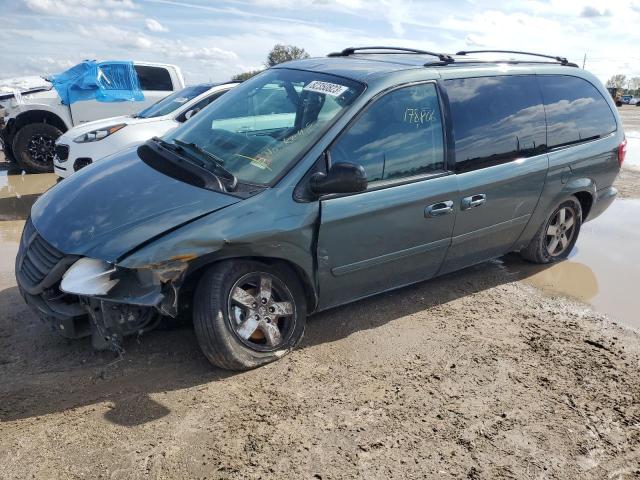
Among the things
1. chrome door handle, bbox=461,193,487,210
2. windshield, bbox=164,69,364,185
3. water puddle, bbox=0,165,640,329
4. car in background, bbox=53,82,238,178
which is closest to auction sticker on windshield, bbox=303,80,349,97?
windshield, bbox=164,69,364,185

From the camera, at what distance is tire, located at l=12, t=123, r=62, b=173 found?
970 centimetres

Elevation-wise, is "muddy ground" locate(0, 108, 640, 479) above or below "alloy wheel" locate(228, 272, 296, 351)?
below

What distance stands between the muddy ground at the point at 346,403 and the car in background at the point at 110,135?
140 inches

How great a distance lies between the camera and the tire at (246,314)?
3.12m

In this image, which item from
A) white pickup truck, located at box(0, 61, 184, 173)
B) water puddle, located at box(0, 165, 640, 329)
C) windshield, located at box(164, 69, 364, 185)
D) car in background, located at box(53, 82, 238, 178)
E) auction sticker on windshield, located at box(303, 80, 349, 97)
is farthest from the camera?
white pickup truck, located at box(0, 61, 184, 173)

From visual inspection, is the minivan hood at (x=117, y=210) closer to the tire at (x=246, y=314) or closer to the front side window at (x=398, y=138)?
the tire at (x=246, y=314)

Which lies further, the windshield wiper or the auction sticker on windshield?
the auction sticker on windshield

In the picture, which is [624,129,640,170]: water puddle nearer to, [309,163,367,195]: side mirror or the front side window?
the front side window

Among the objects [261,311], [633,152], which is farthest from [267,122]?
[633,152]

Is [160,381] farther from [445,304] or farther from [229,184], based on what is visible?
[445,304]

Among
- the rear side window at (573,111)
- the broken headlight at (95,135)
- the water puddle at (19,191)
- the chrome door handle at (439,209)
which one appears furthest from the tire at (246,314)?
the broken headlight at (95,135)

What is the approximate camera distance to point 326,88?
377cm

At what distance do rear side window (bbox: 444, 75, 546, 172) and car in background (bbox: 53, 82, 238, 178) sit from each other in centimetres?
421

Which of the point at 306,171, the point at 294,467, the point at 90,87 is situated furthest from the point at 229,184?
the point at 90,87
